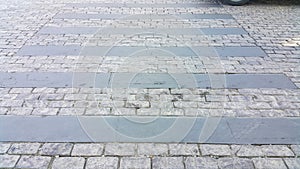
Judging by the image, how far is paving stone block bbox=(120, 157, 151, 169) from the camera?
2.75 meters

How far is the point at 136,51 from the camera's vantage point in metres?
5.28

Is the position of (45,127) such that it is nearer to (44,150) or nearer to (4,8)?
(44,150)

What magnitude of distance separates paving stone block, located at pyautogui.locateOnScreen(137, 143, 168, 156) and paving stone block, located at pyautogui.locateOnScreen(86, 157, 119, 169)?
0.26m

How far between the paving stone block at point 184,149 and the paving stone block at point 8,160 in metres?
1.40

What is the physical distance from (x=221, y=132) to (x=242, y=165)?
20.7 inches

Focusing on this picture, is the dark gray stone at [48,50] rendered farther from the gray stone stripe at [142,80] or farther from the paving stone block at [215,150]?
the paving stone block at [215,150]

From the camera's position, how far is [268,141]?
3.11m

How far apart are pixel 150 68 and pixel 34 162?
2321mm

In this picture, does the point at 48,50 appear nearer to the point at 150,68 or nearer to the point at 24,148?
the point at 150,68

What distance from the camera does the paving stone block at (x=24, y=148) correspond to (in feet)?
9.57

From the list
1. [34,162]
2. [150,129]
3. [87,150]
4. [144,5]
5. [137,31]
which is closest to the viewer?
[34,162]

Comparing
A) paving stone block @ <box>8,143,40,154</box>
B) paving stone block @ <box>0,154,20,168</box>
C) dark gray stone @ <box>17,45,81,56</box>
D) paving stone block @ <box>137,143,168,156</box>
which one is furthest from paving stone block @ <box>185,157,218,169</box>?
dark gray stone @ <box>17,45,81,56</box>

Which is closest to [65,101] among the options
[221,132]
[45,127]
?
[45,127]

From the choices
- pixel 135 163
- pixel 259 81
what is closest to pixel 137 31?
pixel 259 81
